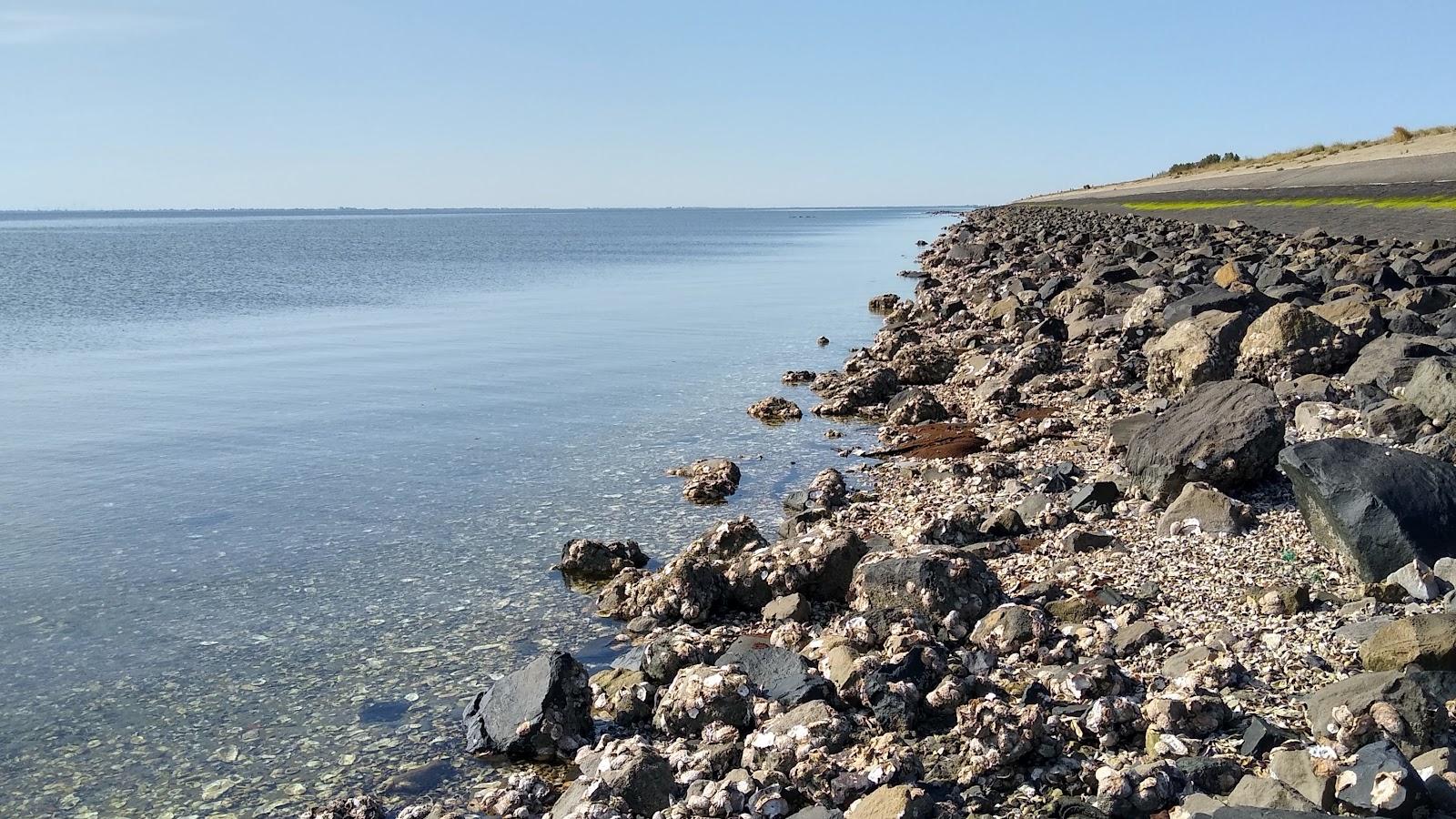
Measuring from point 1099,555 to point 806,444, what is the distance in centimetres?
742

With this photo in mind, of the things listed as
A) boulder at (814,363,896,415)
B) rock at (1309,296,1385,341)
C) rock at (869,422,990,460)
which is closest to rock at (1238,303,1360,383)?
rock at (1309,296,1385,341)

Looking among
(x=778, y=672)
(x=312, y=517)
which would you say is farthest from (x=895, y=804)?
(x=312, y=517)

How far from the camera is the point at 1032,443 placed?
48.2 ft

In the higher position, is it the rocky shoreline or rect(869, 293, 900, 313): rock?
the rocky shoreline

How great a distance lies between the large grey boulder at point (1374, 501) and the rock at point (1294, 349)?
19.5 feet

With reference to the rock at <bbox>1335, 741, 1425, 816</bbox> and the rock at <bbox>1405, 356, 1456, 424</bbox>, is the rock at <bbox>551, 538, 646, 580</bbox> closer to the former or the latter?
the rock at <bbox>1335, 741, 1425, 816</bbox>

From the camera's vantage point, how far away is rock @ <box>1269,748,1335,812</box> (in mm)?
5336

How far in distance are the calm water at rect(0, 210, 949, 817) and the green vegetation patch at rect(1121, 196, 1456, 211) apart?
3067 cm

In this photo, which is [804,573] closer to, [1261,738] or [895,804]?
[895,804]

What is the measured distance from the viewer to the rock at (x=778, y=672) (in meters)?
7.28

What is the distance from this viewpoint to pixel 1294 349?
14.4 metres

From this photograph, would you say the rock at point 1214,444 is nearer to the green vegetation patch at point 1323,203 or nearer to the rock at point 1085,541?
the rock at point 1085,541

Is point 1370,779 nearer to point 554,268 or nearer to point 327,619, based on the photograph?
point 327,619

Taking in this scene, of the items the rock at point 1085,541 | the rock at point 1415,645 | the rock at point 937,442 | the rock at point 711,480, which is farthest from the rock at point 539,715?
the rock at point 937,442
